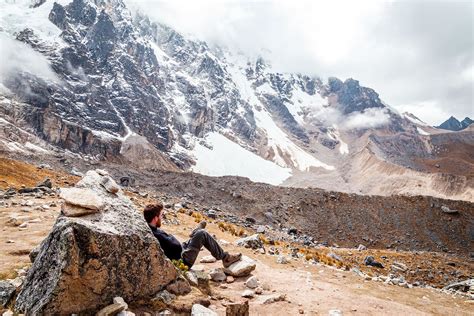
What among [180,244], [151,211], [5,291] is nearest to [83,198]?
[151,211]

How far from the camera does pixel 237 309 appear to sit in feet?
27.9

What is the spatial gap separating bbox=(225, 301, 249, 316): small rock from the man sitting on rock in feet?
8.08

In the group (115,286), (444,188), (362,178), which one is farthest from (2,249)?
(362,178)

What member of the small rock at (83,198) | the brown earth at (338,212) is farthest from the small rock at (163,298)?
the brown earth at (338,212)

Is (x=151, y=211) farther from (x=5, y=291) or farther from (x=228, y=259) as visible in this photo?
(x=5, y=291)

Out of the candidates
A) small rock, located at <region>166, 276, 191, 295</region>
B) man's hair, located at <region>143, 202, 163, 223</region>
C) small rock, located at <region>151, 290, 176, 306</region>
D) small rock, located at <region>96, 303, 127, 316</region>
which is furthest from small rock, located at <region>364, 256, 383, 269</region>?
small rock, located at <region>96, 303, 127, 316</region>

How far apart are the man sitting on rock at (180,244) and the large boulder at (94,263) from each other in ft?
4.25

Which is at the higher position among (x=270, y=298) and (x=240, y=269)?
(x=240, y=269)

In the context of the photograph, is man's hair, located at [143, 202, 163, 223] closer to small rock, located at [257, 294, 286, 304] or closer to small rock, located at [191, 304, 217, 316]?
small rock, located at [191, 304, 217, 316]

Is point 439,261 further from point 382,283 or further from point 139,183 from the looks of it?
point 139,183

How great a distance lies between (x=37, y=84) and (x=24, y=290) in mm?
208847

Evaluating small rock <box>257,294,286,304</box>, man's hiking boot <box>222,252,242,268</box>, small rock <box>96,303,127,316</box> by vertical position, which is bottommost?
small rock <box>96,303,127,316</box>

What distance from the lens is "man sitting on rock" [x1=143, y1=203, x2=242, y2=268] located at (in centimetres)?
996

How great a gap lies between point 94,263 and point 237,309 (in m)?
3.21
